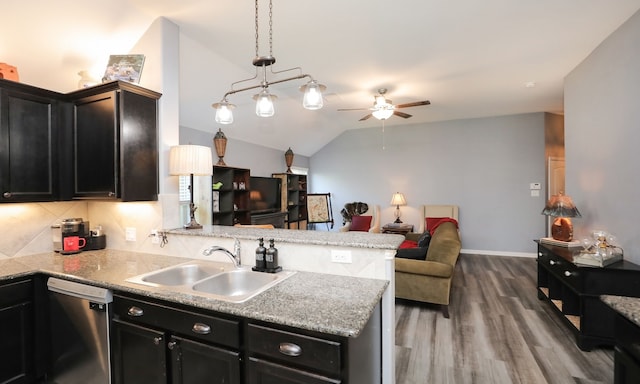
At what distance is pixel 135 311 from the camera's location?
1.56 meters

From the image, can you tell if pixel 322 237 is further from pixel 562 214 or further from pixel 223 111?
pixel 562 214

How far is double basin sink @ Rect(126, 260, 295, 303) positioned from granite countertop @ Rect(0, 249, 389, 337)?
98mm

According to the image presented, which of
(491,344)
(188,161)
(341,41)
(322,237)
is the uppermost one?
(341,41)

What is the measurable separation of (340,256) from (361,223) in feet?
14.9

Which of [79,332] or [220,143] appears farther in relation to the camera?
[220,143]

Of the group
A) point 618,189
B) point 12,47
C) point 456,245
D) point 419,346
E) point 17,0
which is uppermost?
point 17,0

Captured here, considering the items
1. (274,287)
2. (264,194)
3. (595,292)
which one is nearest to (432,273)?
(595,292)

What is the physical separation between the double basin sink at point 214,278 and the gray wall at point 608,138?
3.14m

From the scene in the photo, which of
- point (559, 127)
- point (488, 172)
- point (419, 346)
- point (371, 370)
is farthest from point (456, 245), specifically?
point (559, 127)

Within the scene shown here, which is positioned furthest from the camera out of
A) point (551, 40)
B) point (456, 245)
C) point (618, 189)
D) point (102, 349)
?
point (456, 245)

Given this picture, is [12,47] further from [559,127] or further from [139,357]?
[559,127]

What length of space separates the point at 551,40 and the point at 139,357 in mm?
4362

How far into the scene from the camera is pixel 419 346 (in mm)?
2574

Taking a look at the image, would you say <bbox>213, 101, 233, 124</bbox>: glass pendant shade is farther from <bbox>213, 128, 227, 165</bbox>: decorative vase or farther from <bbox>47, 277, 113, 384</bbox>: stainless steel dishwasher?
<bbox>213, 128, 227, 165</bbox>: decorative vase
